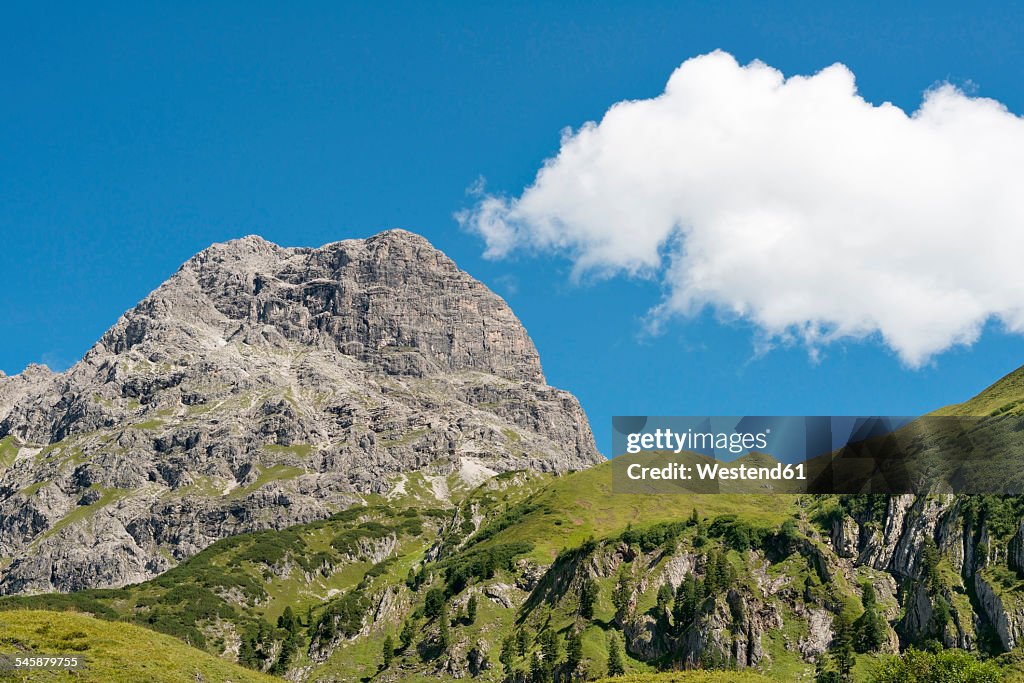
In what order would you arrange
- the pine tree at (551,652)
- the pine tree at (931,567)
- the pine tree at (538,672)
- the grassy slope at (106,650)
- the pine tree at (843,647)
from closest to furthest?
1. the grassy slope at (106,650)
2. the pine tree at (843,647)
3. the pine tree at (931,567)
4. the pine tree at (538,672)
5. the pine tree at (551,652)

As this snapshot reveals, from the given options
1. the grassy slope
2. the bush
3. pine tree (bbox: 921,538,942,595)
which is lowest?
the bush

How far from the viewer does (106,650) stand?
104500mm

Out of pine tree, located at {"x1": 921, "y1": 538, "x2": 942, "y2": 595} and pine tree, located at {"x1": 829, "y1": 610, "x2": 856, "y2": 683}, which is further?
pine tree, located at {"x1": 921, "y1": 538, "x2": 942, "y2": 595}

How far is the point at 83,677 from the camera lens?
95750 millimetres

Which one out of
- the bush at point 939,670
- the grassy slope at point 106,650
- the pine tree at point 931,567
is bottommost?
the bush at point 939,670

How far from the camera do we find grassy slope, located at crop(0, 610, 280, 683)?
9825 cm

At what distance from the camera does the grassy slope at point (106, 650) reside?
322ft

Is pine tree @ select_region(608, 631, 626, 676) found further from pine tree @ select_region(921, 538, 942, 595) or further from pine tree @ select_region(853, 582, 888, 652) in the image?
pine tree @ select_region(921, 538, 942, 595)

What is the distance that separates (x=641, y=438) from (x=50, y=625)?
8532cm

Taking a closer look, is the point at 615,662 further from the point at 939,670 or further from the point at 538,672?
the point at 939,670

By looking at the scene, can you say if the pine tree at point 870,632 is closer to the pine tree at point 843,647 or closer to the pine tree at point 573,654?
the pine tree at point 843,647

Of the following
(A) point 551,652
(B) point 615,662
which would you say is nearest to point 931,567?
(B) point 615,662

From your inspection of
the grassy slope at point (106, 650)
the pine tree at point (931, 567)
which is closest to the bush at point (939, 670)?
the pine tree at point (931, 567)

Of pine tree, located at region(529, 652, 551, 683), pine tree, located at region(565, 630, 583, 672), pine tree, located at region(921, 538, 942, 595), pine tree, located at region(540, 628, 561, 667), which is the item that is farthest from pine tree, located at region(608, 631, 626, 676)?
pine tree, located at region(921, 538, 942, 595)
